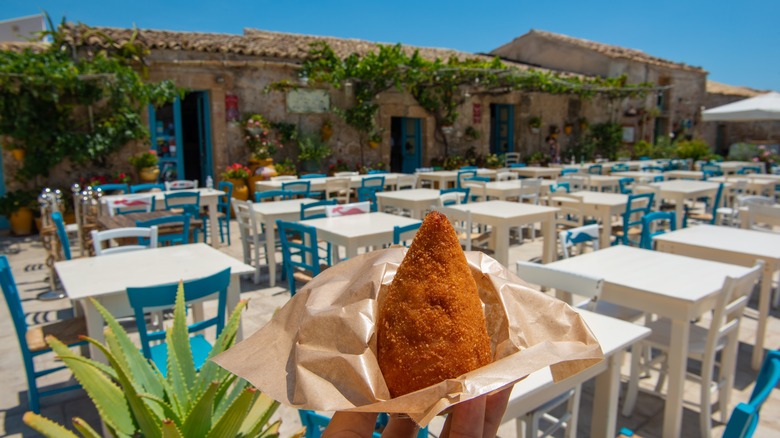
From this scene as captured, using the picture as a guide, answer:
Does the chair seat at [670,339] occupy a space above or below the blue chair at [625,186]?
below

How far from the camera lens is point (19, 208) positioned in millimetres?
7914

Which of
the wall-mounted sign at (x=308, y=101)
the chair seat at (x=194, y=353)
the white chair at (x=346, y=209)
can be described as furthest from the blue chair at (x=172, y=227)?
the wall-mounted sign at (x=308, y=101)

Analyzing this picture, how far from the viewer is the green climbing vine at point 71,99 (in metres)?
7.77

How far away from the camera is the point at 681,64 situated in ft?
67.1

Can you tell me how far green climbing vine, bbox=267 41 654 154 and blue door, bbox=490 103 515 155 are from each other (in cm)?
124

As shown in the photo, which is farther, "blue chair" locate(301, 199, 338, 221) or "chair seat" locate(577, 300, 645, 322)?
"blue chair" locate(301, 199, 338, 221)

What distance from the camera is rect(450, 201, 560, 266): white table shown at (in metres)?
4.74

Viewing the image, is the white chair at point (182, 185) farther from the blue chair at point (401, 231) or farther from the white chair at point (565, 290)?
the white chair at point (565, 290)

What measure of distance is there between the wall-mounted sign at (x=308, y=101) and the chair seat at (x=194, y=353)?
8.93 m

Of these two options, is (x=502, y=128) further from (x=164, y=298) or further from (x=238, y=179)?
(x=164, y=298)

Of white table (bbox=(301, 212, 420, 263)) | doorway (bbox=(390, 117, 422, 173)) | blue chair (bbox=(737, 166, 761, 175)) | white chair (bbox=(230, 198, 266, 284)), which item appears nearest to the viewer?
white table (bbox=(301, 212, 420, 263))

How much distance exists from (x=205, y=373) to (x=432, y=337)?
126 centimetres

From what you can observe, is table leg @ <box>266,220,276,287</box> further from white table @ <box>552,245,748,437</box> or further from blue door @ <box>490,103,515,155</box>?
blue door @ <box>490,103,515,155</box>

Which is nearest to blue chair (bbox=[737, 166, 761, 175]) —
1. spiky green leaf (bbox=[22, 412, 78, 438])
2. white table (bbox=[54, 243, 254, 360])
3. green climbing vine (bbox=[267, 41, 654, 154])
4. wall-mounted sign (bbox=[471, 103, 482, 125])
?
green climbing vine (bbox=[267, 41, 654, 154])
